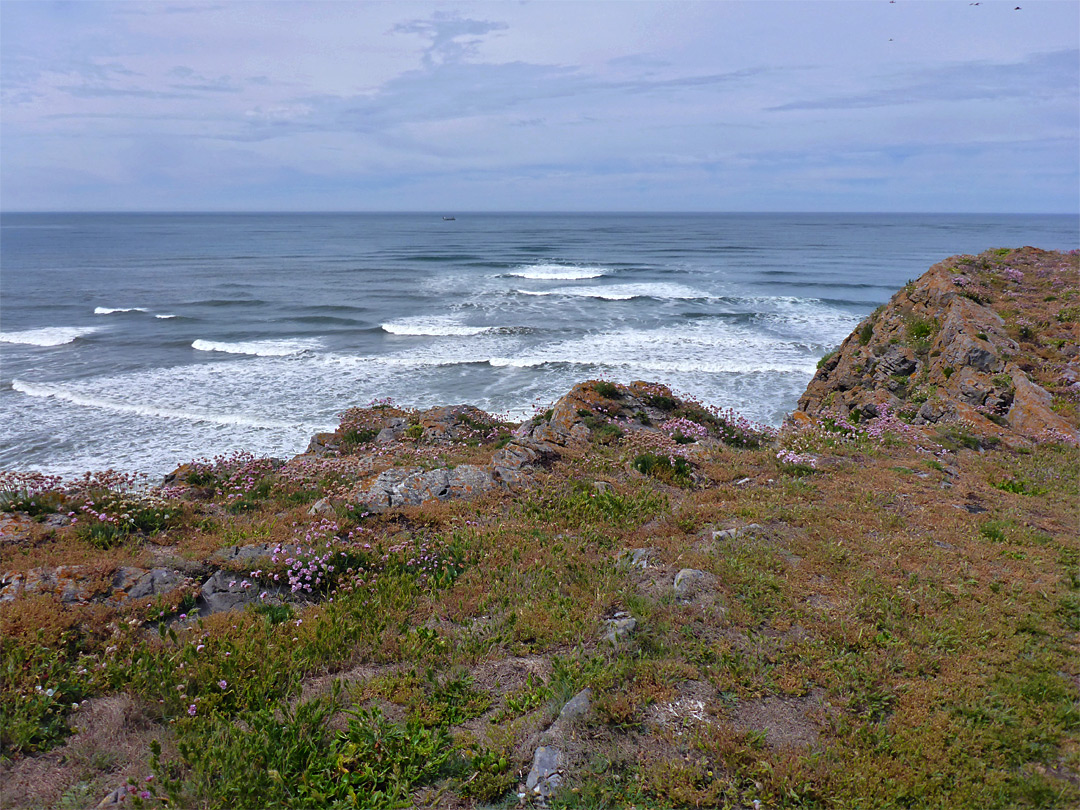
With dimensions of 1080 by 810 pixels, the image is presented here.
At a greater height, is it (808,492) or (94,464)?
(808,492)

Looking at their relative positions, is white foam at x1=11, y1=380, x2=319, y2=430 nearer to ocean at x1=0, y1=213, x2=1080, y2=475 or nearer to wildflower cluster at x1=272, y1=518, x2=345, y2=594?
ocean at x1=0, y1=213, x2=1080, y2=475

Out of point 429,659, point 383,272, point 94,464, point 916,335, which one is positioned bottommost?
point 94,464

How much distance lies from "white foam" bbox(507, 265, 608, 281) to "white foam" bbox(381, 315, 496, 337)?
74.3ft

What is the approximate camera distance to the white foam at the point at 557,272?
61156 mm

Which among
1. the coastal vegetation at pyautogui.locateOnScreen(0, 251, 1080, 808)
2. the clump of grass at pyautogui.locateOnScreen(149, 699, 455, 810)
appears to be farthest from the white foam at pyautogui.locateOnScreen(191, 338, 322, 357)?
the clump of grass at pyautogui.locateOnScreen(149, 699, 455, 810)

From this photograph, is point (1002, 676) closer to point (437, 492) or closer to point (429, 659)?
point (429, 659)

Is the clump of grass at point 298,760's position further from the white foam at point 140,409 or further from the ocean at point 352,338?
the white foam at point 140,409

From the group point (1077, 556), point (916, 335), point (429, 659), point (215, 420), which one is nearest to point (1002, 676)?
point (1077, 556)

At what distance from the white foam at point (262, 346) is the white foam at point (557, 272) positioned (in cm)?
3144

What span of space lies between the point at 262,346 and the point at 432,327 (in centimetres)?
1000

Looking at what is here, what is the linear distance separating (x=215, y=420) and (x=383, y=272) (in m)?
46.5

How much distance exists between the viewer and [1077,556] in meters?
6.92

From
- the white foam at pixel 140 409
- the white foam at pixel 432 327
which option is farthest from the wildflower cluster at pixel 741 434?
the white foam at pixel 432 327

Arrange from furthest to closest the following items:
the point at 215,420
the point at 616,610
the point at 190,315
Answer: the point at 190,315 → the point at 215,420 → the point at 616,610
